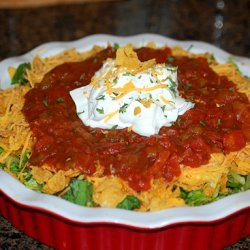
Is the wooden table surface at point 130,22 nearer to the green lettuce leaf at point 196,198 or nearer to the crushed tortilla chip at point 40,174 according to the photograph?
the crushed tortilla chip at point 40,174

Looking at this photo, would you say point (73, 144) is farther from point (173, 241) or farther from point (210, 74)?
point (210, 74)

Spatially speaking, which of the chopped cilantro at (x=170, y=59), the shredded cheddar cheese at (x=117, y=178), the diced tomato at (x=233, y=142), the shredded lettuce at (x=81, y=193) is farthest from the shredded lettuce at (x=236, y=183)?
the chopped cilantro at (x=170, y=59)

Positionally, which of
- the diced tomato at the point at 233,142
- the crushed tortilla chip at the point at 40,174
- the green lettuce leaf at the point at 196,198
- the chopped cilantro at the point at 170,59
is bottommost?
the green lettuce leaf at the point at 196,198

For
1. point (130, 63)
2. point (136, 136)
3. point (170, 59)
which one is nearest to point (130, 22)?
point (170, 59)

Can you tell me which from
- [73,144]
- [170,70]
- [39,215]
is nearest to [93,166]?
[73,144]

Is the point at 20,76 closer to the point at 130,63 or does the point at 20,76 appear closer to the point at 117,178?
the point at 130,63

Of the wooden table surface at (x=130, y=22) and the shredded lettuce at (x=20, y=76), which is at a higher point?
the shredded lettuce at (x=20, y=76)

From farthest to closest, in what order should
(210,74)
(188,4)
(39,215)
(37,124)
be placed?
1. (188,4)
2. (210,74)
3. (37,124)
4. (39,215)
